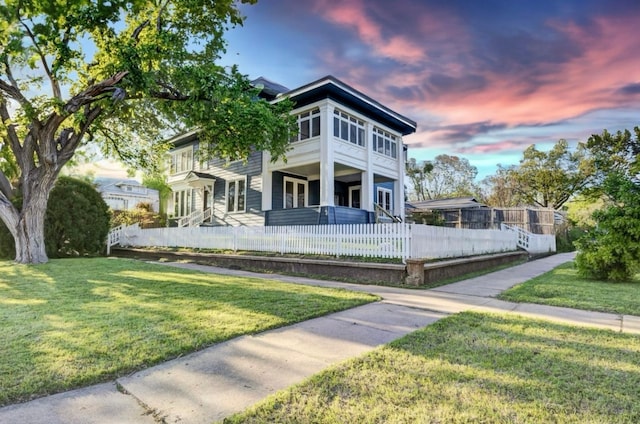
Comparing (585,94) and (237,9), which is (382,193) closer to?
(585,94)

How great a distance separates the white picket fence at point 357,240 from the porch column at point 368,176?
16.4ft

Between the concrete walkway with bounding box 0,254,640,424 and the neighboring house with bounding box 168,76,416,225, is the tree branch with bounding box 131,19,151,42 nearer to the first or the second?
the neighboring house with bounding box 168,76,416,225

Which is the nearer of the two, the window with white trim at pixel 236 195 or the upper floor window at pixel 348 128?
the upper floor window at pixel 348 128

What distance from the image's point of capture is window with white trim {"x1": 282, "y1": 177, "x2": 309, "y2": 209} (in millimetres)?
16797

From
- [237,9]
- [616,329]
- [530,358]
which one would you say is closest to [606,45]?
[616,329]

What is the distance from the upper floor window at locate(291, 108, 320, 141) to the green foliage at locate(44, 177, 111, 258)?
32.3 ft

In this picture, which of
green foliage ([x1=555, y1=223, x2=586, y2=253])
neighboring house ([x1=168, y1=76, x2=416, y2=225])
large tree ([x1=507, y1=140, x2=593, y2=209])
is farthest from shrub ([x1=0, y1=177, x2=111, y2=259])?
large tree ([x1=507, y1=140, x2=593, y2=209])

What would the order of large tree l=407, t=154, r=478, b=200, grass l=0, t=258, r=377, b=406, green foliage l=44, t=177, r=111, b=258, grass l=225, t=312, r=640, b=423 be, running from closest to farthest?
grass l=225, t=312, r=640, b=423
grass l=0, t=258, r=377, b=406
green foliage l=44, t=177, r=111, b=258
large tree l=407, t=154, r=478, b=200

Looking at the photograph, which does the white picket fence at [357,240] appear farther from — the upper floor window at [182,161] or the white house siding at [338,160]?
the upper floor window at [182,161]

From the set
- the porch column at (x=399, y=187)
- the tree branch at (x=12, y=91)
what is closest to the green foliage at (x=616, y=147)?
the porch column at (x=399, y=187)

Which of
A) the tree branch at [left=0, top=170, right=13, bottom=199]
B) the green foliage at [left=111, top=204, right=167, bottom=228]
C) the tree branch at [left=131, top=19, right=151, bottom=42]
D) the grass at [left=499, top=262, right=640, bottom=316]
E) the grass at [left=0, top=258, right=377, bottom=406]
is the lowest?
the grass at [left=499, top=262, right=640, bottom=316]

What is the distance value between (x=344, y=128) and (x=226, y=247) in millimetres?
7261

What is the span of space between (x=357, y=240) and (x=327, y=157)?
5041 mm

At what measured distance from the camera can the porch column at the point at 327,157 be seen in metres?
13.5
